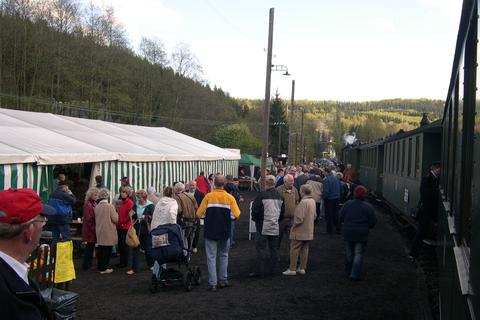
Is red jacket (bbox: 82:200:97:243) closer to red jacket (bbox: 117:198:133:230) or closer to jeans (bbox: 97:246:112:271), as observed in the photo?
jeans (bbox: 97:246:112:271)

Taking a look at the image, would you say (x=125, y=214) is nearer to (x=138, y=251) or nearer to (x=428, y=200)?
(x=138, y=251)

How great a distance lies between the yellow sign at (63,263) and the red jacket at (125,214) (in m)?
3.73

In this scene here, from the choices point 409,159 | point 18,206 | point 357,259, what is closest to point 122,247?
point 357,259

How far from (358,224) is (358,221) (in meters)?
0.05

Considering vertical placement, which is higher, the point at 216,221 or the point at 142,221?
the point at 216,221

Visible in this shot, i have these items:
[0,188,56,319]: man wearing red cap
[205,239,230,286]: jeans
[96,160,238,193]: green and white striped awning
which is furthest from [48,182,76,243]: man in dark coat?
[0,188,56,319]: man wearing red cap

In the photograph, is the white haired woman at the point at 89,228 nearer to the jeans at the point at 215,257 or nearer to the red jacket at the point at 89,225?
the red jacket at the point at 89,225

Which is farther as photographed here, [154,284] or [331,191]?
[331,191]

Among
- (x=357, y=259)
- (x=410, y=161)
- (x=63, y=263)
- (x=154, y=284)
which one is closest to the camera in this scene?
(x=63, y=263)

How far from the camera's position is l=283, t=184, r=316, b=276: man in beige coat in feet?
34.2

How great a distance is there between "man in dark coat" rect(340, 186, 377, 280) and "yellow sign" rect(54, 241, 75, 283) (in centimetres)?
504

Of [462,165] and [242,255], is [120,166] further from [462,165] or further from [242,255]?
[462,165]

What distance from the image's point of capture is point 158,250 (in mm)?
8938

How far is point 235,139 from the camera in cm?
6838
